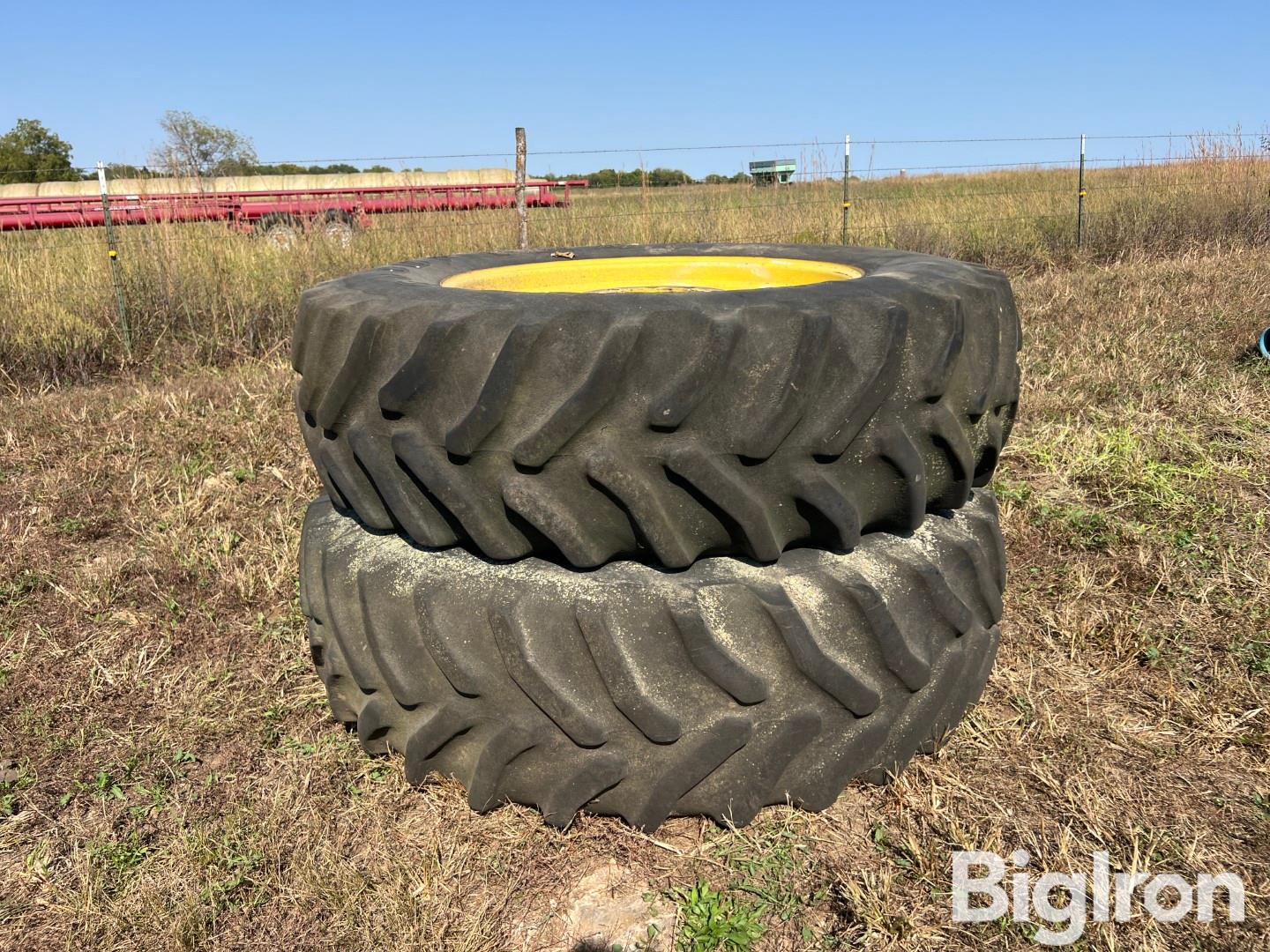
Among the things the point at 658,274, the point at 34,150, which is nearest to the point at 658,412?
the point at 658,274

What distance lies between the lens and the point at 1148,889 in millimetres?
1382

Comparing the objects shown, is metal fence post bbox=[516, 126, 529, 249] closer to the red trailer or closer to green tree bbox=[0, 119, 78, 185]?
the red trailer

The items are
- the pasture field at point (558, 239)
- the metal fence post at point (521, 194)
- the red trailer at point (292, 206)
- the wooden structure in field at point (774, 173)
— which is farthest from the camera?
the wooden structure in field at point (774, 173)

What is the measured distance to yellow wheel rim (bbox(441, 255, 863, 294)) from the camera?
7.82 ft

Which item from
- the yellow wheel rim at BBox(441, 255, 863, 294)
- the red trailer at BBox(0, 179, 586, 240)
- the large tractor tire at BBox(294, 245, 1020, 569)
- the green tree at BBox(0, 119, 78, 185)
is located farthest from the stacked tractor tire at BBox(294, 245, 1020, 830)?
the green tree at BBox(0, 119, 78, 185)

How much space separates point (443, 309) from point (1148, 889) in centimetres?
142

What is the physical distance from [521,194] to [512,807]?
6015 millimetres

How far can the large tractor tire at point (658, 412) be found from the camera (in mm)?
1314

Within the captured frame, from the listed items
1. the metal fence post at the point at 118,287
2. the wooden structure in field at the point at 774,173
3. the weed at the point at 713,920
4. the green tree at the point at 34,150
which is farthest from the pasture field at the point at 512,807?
the green tree at the point at 34,150

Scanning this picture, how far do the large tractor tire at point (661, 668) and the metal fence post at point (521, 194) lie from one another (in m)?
5.36

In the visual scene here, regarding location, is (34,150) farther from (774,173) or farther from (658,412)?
(658,412)

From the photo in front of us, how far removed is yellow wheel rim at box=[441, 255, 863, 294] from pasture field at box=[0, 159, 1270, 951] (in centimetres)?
105

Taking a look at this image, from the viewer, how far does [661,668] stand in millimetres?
1410

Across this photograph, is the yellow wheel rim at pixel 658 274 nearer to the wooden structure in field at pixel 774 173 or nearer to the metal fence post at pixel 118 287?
the metal fence post at pixel 118 287
